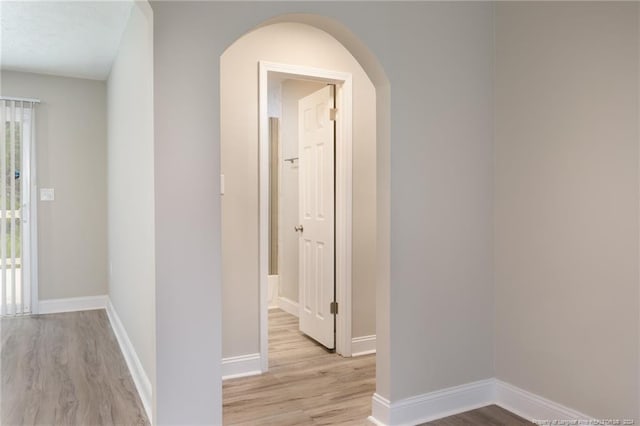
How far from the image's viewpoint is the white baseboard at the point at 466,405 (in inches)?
90.6

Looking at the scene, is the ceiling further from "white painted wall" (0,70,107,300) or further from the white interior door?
the white interior door

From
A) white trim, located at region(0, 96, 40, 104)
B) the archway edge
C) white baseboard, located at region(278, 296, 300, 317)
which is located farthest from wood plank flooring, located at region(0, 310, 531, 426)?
white trim, located at region(0, 96, 40, 104)

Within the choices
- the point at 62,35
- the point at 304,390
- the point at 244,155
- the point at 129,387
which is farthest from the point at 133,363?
the point at 62,35

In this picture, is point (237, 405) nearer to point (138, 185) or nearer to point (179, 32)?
point (138, 185)

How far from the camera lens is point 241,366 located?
3.12 metres

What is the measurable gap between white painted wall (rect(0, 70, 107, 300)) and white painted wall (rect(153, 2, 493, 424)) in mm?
3581

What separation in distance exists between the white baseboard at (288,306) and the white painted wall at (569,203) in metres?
2.45

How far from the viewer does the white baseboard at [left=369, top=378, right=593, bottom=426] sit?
2.30 m

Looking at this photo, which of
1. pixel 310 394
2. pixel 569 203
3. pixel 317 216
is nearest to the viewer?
pixel 569 203

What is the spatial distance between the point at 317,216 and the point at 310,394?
1.48 m

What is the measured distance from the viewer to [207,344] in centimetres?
198

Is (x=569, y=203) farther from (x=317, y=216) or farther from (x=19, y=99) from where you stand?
(x=19, y=99)

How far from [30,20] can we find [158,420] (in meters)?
2.99

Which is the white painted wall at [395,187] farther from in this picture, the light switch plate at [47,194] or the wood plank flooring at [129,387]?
the light switch plate at [47,194]
